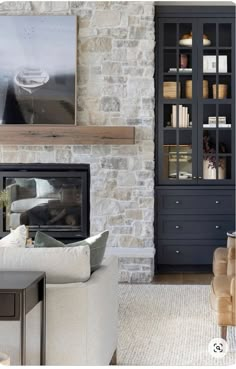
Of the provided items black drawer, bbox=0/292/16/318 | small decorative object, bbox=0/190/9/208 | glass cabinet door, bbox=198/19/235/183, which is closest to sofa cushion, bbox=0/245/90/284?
black drawer, bbox=0/292/16/318

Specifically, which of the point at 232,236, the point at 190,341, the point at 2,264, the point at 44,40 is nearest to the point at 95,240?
the point at 2,264

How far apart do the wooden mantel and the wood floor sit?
151 centimetres

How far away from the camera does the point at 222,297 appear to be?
4422 mm

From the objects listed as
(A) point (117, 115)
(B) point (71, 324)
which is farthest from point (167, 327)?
(A) point (117, 115)

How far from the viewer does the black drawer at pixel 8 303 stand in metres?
2.98

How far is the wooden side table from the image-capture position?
2.98 meters

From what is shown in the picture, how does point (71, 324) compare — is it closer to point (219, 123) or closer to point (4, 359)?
point (4, 359)

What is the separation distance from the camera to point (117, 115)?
7.34 m

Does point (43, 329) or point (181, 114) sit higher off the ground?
point (181, 114)

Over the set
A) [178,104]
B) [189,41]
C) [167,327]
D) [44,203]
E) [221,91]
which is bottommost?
[167,327]

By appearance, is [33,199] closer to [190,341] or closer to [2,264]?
[190,341]

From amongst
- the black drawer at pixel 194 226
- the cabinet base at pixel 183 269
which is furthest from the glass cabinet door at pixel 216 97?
the cabinet base at pixel 183 269

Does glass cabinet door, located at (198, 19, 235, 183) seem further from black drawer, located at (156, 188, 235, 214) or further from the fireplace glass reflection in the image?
the fireplace glass reflection

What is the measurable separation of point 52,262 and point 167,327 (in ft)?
6.60
